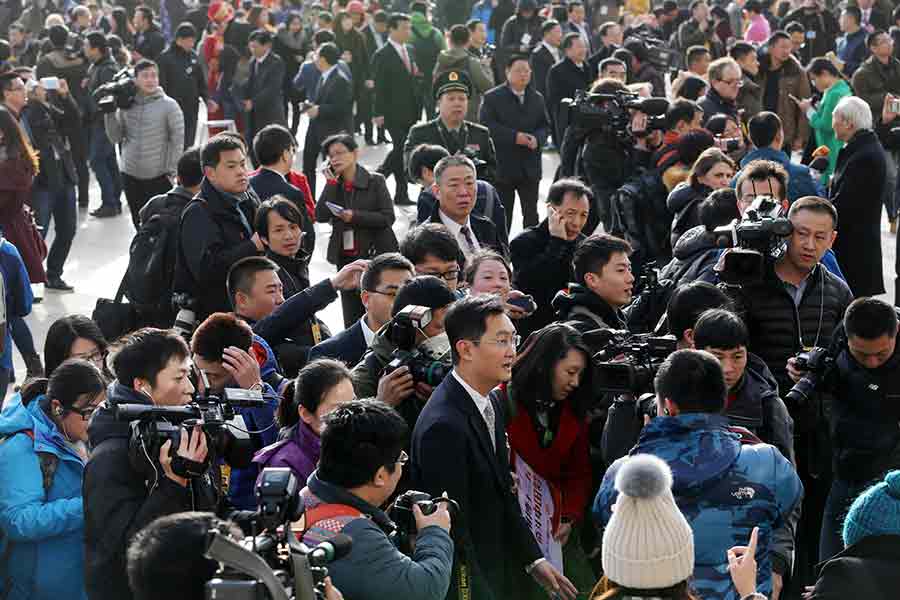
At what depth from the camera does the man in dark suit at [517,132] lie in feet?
39.4

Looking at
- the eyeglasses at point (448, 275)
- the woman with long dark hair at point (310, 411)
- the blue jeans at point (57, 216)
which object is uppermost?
the woman with long dark hair at point (310, 411)

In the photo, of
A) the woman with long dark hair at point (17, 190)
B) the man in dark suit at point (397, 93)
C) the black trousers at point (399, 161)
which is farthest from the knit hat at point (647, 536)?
the man in dark suit at point (397, 93)

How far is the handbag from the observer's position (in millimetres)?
7656

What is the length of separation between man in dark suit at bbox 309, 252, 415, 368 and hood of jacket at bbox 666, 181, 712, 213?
2743 mm

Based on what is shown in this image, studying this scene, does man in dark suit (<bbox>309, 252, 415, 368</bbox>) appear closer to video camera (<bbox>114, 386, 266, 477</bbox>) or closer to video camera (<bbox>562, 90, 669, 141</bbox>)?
video camera (<bbox>114, 386, 266, 477</bbox>)

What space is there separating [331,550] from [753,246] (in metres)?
3.24

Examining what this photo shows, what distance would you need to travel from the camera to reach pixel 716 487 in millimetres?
4266

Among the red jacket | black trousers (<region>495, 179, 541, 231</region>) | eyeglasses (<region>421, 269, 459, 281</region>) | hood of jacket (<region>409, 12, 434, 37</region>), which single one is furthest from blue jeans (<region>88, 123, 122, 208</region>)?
the red jacket

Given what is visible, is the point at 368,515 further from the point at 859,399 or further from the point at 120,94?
the point at 120,94

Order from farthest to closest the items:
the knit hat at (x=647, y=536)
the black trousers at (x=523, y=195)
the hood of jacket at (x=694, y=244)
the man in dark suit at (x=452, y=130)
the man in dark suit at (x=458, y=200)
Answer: the black trousers at (x=523, y=195)
the man in dark suit at (x=452, y=130)
the man in dark suit at (x=458, y=200)
the hood of jacket at (x=694, y=244)
the knit hat at (x=647, y=536)

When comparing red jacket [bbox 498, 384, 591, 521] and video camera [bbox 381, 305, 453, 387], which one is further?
red jacket [bbox 498, 384, 591, 521]

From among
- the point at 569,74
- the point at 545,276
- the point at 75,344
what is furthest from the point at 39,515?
the point at 569,74

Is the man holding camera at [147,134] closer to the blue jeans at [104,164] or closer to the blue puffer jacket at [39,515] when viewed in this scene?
the blue jeans at [104,164]

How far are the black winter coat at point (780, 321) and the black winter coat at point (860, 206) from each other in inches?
132
